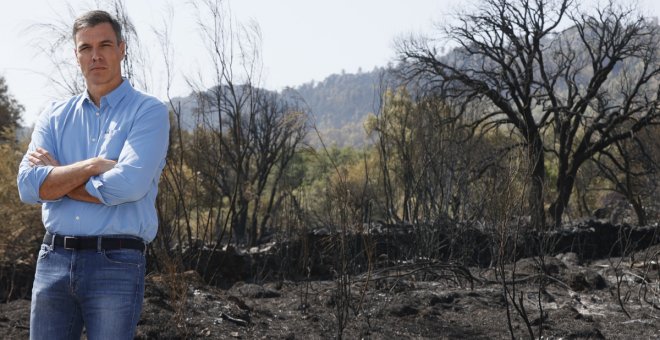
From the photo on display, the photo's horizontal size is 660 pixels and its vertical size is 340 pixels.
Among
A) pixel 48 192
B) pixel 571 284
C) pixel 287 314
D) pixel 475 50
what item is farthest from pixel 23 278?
pixel 475 50

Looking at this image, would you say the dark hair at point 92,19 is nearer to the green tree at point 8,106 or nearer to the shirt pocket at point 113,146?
the shirt pocket at point 113,146

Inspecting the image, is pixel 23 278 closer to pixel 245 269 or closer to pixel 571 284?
pixel 245 269

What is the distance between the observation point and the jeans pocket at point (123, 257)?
2.34 m

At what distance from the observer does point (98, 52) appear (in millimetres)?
2533

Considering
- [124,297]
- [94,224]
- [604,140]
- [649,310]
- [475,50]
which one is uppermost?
[475,50]

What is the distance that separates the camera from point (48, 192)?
2469 mm

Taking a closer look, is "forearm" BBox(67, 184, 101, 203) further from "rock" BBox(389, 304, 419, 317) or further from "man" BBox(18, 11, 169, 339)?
"rock" BBox(389, 304, 419, 317)

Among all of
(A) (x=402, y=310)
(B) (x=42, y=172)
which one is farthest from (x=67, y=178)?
(A) (x=402, y=310)

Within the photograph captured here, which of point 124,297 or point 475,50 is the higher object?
point 475,50

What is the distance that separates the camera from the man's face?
2.54 metres

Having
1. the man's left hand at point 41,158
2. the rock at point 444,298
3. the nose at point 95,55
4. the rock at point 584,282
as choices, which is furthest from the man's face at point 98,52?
Answer: the rock at point 584,282

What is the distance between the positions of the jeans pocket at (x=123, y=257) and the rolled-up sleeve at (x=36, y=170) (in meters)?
0.35

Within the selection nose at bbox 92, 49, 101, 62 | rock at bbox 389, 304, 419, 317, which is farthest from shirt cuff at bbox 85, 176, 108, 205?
rock at bbox 389, 304, 419, 317

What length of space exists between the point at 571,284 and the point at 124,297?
671cm
